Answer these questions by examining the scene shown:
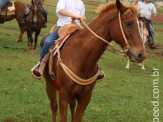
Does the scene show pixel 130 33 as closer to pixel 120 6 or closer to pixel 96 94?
pixel 120 6

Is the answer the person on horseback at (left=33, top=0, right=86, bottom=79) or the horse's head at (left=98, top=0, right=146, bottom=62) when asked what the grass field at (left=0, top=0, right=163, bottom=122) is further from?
the horse's head at (left=98, top=0, right=146, bottom=62)

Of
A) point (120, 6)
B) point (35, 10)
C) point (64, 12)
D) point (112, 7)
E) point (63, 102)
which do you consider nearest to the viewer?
point (120, 6)

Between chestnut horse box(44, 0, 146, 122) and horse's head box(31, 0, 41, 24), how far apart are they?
30.1 feet

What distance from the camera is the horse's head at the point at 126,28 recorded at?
4613 mm

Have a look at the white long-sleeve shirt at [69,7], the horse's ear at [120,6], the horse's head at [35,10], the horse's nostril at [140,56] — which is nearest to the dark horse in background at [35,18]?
the horse's head at [35,10]

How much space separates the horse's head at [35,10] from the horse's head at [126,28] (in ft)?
32.2

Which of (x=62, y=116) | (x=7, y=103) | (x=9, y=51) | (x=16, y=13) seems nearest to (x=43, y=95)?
(x=7, y=103)

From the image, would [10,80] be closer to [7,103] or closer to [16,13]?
[7,103]

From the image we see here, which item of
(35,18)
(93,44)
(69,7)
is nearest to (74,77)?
(93,44)

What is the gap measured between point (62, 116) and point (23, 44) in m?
11.4

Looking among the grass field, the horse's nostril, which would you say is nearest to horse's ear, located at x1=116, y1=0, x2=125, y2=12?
the horse's nostril

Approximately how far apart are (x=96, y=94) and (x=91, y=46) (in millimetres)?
3893

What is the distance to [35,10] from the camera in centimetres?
1455

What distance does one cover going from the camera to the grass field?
7301 millimetres
